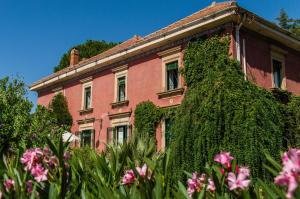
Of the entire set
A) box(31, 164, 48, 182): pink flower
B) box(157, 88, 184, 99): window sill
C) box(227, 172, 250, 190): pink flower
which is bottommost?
box(31, 164, 48, 182): pink flower

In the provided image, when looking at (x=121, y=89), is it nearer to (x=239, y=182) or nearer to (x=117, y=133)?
(x=117, y=133)

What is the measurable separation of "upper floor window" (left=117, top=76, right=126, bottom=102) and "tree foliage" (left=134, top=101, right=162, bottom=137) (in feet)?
8.40

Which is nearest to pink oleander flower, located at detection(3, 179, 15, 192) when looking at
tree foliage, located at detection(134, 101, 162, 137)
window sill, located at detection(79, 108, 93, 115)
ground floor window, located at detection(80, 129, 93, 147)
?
tree foliage, located at detection(134, 101, 162, 137)

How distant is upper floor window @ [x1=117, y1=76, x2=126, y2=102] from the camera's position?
21.0 meters

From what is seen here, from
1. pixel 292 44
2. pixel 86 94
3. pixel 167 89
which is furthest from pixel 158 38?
pixel 86 94

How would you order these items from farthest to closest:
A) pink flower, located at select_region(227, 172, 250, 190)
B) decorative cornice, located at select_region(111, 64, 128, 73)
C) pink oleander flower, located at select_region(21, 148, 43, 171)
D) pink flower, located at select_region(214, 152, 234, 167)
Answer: decorative cornice, located at select_region(111, 64, 128, 73) → pink oleander flower, located at select_region(21, 148, 43, 171) → pink flower, located at select_region(214, 152, 234, 167) → pink flower, located at select_region(227, 172, 250, 190)

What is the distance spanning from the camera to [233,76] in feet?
44.7

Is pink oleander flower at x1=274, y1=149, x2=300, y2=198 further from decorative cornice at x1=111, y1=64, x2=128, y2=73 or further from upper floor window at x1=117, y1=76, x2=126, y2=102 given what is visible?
upper floor window at x1=117, y1=76, x2=126, y2=102

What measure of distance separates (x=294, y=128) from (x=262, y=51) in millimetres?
3922

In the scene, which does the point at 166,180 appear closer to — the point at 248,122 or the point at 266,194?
the point at 266,194

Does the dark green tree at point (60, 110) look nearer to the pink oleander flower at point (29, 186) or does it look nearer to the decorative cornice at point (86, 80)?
the decorative cornice at point (86, 80)

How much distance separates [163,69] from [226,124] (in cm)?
657

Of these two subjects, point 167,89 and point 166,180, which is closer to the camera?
point 166,180

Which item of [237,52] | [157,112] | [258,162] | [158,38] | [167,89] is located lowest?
[258,162]
